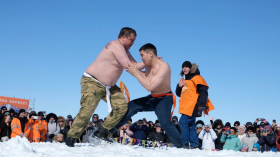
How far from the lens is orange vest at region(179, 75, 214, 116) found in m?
5.38

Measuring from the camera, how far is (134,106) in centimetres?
446

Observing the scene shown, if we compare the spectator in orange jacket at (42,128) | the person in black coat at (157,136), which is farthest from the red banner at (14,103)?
the person in black coat at (157,136)

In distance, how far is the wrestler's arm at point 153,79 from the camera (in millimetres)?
3885

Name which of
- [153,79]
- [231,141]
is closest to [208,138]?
[231,141]

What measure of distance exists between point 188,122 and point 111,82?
6.66ft

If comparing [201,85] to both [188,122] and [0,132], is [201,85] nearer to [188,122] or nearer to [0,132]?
[188,122]

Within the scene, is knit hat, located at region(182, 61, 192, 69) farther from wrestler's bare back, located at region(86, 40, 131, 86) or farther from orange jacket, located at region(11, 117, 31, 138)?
orange jacket, located at region(11, 117, 31, 138)

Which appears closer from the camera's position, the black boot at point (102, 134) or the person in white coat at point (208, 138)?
the black boot at point (102, 134)

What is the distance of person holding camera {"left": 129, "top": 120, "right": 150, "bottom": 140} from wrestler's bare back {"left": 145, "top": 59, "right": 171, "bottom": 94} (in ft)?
17.9

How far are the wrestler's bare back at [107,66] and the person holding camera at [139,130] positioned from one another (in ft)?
18.8

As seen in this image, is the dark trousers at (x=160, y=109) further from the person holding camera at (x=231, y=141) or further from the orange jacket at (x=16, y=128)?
the orange jacket at (x=16, y=128)

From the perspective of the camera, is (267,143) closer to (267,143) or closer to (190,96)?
(267,143)

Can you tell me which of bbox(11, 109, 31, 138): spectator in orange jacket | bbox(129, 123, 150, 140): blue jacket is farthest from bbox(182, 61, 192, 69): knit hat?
bbox(11, 109, 31, 138): spectator in orange jacket

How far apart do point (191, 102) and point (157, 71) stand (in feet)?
5.20
